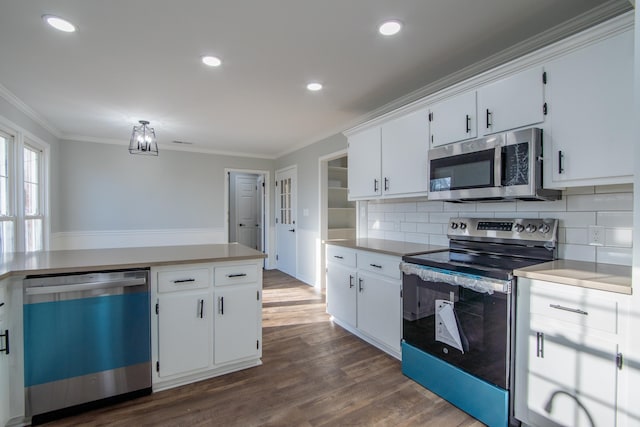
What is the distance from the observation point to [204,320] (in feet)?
7.28

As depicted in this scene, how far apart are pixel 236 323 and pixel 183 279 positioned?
53 cm

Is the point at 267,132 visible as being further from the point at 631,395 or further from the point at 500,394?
the point at 631,395

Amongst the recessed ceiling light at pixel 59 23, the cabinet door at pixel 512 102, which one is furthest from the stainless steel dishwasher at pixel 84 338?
the cabinet door at pixel 512 102

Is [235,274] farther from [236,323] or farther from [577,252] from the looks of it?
[577,252]

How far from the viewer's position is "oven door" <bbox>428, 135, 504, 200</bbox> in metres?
2.00

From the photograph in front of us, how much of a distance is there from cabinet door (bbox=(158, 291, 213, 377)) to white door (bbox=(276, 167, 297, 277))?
3.34 metres

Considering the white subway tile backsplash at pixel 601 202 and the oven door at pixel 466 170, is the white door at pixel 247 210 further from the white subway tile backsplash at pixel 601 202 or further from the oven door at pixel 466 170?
the white subway tile backsplash at pixel 601 202

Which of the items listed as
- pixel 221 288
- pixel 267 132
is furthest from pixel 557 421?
pixel 267 132

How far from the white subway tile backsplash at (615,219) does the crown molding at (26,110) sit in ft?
16.0

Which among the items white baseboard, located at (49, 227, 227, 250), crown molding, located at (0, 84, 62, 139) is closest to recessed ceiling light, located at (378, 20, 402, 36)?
crown molding, located at (0, 84, 62, 139)

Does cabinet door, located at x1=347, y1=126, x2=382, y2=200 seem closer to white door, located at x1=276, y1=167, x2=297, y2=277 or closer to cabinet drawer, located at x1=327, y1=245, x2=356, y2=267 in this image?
cabinet drawer, located at x1=327, y1=245, x2=356, y2=267

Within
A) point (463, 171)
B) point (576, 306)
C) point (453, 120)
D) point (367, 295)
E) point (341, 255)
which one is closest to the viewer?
point (576, 306)

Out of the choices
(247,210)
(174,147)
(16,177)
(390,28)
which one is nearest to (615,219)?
(390,28)

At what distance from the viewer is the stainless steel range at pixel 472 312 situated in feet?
5.60
